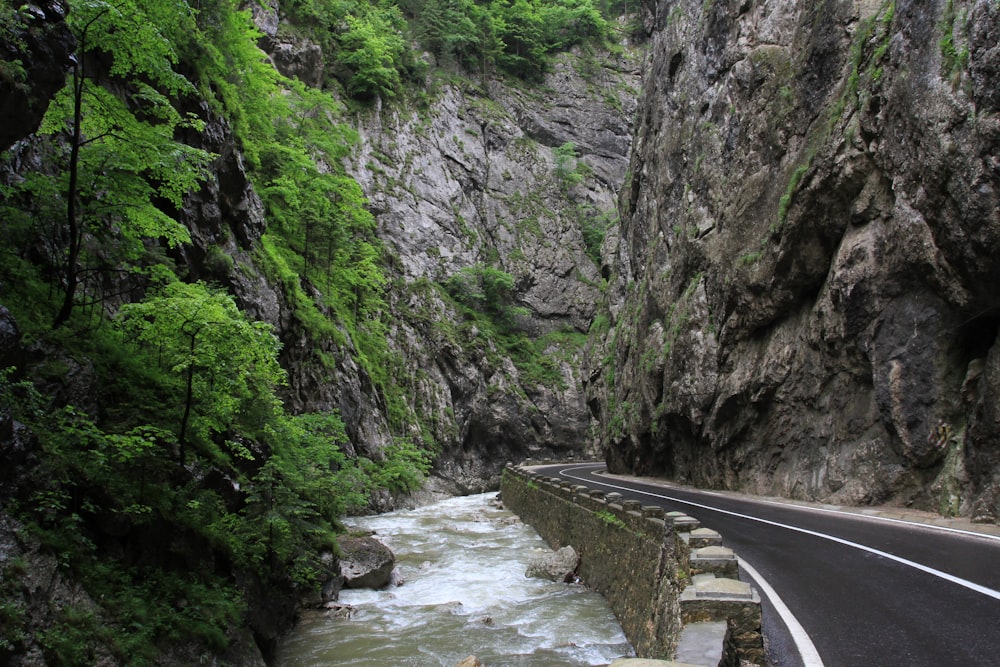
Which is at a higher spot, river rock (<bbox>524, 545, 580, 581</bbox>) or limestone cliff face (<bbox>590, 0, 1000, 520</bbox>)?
limestone cliff face (<bbox>590, 0, 1000, 520</bbox>)

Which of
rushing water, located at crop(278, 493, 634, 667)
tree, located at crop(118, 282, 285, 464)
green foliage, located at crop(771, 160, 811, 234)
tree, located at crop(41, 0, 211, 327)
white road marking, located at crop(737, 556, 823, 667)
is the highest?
green foliage, located at crop(771, 160, 811, 234)

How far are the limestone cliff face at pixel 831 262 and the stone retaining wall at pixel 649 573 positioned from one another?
19.9 feet

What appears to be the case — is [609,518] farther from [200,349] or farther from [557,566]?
[200,349]

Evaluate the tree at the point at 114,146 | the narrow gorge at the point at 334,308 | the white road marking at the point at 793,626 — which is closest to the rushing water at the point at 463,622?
the narrow gorge at the point at 334,308

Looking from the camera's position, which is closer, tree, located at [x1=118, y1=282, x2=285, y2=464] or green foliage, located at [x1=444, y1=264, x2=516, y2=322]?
tree, located at [x1=118, y1=282, x2=285, y2=464]

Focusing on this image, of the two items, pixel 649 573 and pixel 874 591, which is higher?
pixel 874 591

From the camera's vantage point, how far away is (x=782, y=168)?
18.7 metres

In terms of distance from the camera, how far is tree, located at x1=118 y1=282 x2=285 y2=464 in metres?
8.53

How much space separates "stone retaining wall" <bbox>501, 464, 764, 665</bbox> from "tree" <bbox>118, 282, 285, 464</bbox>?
6755 mm

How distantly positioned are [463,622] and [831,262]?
44.1 ft

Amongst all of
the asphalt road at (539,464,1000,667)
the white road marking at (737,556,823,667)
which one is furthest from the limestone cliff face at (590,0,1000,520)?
the white road marking at (737,556,823,667)

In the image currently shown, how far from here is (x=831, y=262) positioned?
52.7 ft

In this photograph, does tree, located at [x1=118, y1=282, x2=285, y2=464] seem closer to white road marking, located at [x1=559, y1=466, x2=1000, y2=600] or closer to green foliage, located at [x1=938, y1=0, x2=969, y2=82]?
white road marking, located at [x1=559, y1=466, x2=1000, y2=600]

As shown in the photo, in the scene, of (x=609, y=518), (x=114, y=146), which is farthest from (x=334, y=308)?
(x=609, y=518)
